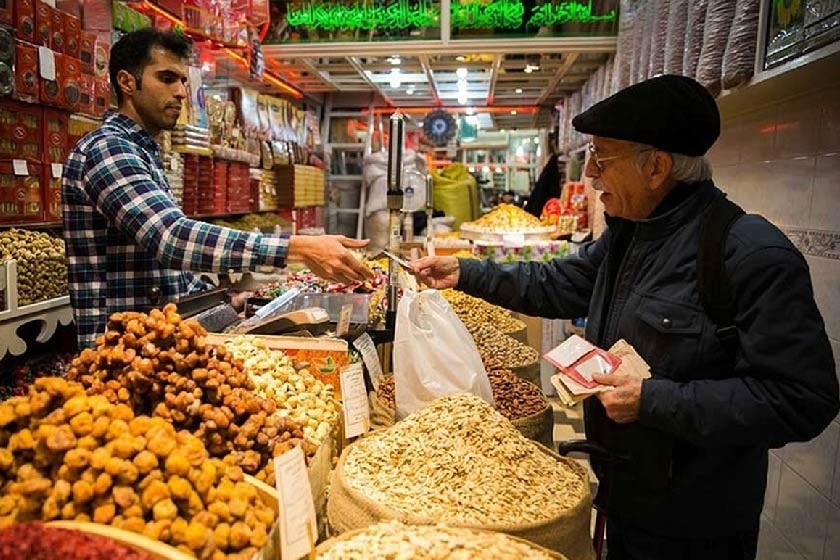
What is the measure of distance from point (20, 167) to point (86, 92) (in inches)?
20.5

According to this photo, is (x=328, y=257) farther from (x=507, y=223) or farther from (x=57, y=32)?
(x=507, y=223)

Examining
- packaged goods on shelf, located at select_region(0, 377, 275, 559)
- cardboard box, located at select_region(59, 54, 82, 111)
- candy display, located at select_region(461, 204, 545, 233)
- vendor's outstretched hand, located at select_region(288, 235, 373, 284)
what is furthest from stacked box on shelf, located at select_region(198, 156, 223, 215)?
packaged goods on shelf, located at select_region(0, 377, 275, 559)

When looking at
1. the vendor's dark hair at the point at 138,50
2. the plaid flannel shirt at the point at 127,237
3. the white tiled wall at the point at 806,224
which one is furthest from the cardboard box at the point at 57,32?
the white tiled wall at the point at 806,224

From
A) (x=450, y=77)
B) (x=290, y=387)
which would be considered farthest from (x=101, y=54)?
(x=450, y=77)

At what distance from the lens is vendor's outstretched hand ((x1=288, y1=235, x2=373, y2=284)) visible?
1647 millimetres

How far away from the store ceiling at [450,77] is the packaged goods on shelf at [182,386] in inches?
174

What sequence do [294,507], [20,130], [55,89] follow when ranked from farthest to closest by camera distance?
1. [55,89]
2. [20,130]
3. [294,507]

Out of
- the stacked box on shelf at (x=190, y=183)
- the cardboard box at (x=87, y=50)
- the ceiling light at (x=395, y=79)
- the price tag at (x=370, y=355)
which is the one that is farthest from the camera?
the ceiling light at (x=395, y=79)

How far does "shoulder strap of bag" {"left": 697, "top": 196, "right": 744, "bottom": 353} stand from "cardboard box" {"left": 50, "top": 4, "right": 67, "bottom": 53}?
2.66 meters

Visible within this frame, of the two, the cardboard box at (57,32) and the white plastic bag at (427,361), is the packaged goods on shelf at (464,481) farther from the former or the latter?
the cardboard box at (57,32)

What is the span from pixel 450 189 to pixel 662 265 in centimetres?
681

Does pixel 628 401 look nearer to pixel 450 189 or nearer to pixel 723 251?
pixel 723 251

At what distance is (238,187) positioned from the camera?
514 centimetres

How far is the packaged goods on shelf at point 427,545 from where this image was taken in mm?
1148
